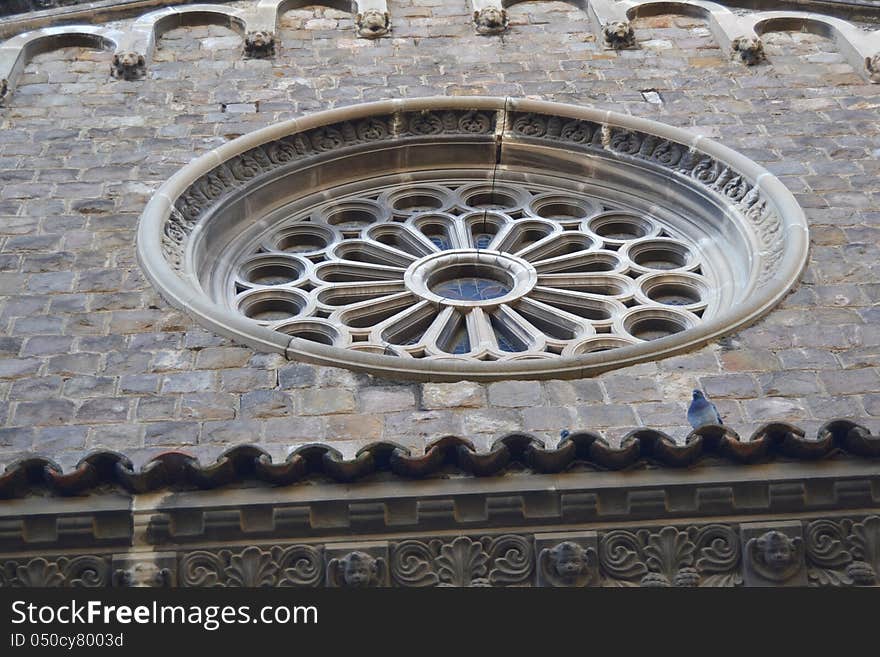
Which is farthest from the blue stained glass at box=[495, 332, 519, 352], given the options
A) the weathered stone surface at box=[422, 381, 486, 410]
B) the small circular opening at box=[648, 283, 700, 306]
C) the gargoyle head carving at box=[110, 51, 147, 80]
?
the gargoyle head carving at box=[110, 51, 147, 80]

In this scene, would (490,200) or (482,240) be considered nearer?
(482,240)

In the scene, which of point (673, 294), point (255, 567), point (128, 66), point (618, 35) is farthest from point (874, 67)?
point (255, 567)

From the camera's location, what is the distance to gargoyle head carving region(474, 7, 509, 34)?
13.9 m

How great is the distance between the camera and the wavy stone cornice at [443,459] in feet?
26.2

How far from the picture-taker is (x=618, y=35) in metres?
13.6

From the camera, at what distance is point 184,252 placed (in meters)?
11.0

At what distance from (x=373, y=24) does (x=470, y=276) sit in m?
3.31

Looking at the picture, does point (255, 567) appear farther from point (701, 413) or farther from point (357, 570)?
point (701, 413)

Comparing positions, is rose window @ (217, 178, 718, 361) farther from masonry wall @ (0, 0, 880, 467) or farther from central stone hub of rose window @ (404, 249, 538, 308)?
masonry wall @ (0, 0, 880, 467)

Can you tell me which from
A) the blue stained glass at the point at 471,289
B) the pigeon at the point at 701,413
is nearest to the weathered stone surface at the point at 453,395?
the pigeon at the point at 701,413

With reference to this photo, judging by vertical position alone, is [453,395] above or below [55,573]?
above

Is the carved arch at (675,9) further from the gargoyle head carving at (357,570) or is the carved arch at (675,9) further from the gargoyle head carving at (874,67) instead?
the gargoyle head carving at (357,570)

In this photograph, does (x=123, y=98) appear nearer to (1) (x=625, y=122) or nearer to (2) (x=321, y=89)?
(2) (x=321, y=89)

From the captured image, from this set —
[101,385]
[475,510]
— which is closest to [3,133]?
[101,385]
